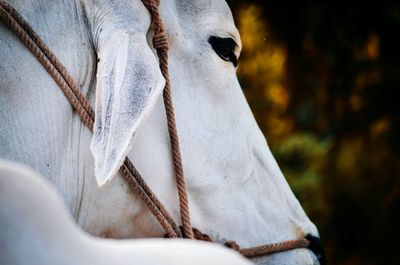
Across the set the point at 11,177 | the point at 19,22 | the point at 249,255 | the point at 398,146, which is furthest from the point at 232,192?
the point at 398,146

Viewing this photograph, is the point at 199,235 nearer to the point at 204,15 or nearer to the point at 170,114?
the point at 170,114

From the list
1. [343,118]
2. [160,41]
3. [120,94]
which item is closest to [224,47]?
[160,41]

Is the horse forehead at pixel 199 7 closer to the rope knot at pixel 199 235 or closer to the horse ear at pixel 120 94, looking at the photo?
the horse ear at pixel 120 94

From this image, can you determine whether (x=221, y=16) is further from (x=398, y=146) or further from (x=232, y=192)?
(x=398, y=146)

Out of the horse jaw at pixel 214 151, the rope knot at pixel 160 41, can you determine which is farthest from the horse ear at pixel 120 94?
the horse jaw at pixel 214 151

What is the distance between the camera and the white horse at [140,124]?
2.88 metres

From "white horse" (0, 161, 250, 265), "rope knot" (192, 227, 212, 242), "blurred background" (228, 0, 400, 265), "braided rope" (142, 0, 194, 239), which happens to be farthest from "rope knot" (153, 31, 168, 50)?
"blurred background" (228, 0, 400, 265)

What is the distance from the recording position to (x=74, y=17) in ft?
10.2

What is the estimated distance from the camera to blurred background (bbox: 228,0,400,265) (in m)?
8.12

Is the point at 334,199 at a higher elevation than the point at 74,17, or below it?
below

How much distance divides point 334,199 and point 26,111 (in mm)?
5764

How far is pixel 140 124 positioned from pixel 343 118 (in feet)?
19.7

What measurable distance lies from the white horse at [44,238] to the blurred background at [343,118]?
253 inches

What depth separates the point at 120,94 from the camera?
111 inches
